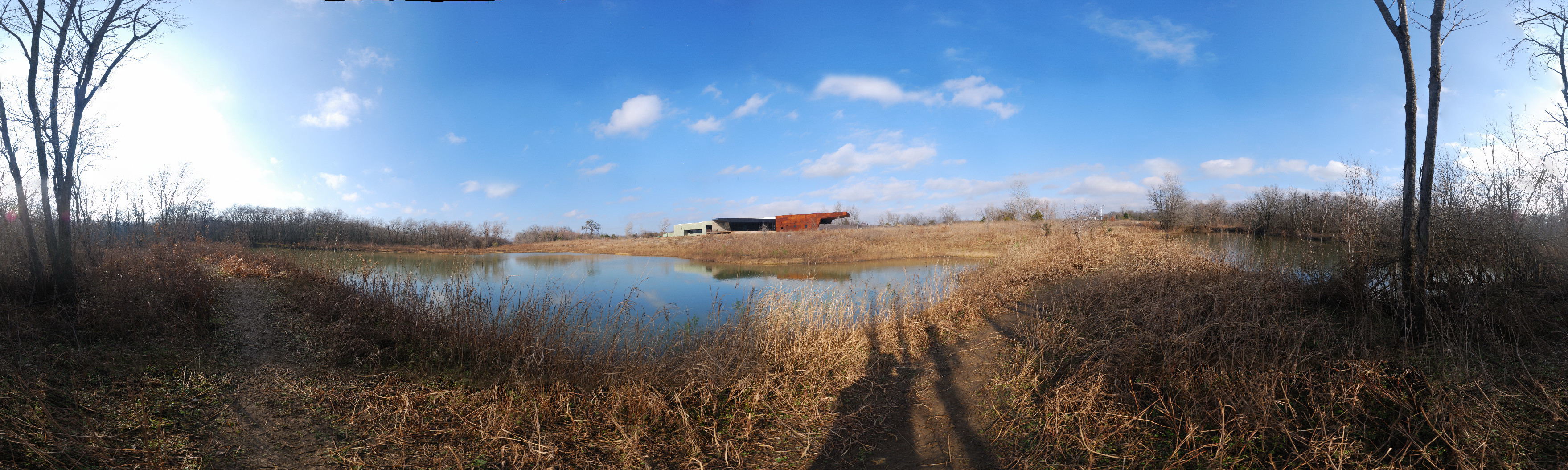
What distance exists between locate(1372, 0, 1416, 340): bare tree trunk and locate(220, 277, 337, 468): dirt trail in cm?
898

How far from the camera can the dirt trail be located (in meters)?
3.39

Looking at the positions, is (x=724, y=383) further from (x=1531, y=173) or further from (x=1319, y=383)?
(x=1531, y=173)

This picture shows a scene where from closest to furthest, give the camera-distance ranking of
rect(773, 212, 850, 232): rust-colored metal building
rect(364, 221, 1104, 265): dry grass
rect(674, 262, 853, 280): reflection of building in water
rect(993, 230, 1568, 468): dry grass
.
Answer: rect(993, 230, 1568, 468): dry grass < rect(674, 262, 853, 280): reflection of building in water < rect(364, 221, 1104, 265): dry grass < rect(773, 212, 850, 232): rust-colored metal building

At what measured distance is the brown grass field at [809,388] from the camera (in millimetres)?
3168

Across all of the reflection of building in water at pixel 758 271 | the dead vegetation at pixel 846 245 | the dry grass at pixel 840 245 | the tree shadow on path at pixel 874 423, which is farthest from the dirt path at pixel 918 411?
the dead vegetation at pixel 846 245

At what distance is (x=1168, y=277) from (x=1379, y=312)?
3013mm

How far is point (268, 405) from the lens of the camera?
4055 millimetres

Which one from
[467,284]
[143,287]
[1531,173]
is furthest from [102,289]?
[1531,173]

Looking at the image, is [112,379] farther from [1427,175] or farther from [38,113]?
[1427,175]

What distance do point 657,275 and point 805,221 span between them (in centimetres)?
2860

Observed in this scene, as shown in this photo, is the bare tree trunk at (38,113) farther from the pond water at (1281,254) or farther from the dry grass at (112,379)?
the pond water at (1281,254)

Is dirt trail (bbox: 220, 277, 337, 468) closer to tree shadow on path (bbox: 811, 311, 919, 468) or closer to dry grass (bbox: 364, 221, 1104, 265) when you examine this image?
tree shadow on path (bbox: 811, 311, 919, 468)

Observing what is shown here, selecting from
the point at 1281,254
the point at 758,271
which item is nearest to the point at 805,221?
the point at 758,271

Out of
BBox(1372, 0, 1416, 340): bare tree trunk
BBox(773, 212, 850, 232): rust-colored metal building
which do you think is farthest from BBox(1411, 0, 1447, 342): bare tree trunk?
BBox(773, 212, 850, 232): rust-colored metal building
